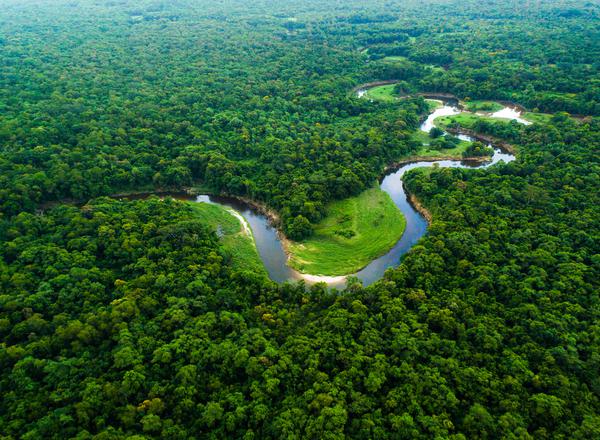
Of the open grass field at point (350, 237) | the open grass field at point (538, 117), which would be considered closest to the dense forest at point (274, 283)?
the open grass field at point (538, 117)

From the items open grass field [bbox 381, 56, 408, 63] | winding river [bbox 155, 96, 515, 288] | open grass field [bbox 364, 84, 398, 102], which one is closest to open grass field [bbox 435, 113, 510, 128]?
winding river [bbox 155, 96, 515, 288]

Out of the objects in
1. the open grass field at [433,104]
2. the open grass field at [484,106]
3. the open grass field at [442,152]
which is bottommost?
the open grass field at [442,152]

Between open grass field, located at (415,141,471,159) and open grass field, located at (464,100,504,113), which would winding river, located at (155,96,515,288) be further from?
open grass field, located at (464,100,504,113)

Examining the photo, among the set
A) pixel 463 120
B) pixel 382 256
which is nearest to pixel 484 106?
pixel 463 120

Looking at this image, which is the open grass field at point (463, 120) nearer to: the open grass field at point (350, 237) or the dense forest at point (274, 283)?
the dense forest at point (274, 283)

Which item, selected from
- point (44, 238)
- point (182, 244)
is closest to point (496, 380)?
point (182, 244)

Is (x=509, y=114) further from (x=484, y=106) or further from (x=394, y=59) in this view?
(x=394, y=59)
